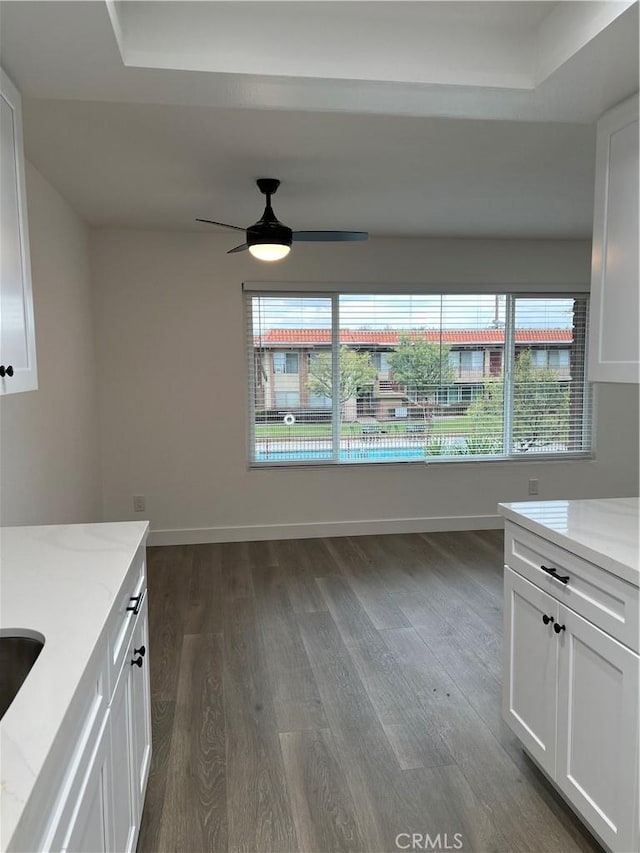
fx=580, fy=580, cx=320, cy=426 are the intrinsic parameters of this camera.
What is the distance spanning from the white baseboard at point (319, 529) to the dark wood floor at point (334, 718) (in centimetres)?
68

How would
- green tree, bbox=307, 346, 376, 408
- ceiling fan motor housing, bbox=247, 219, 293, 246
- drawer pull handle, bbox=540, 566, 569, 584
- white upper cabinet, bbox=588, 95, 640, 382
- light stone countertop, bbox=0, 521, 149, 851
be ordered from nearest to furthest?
light stone countertop, bbox=0, 521, 149, 851 < drawer pull handle, bbox=540, 566, 569, 584 < white upper cabinet, bbox=588, 95, 640, 382 < ceiling fan motor housing, bbox=247, 219, 293, 246 < green tree, bbox=307, 346, 376, 408

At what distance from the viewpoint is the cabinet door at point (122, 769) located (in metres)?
1.35

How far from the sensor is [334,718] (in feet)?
7.95

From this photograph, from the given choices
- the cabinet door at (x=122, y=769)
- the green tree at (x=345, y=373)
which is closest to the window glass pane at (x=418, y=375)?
the green tree at (x=345, y=373)

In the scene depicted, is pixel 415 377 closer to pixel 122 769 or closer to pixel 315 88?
pixel 315 88

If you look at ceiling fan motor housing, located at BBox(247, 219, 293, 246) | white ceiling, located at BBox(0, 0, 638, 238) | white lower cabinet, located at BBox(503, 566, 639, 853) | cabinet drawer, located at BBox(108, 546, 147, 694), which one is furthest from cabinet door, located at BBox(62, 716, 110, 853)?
ceiling fan motor housing, located at BBox(247, 219, 293, 246)

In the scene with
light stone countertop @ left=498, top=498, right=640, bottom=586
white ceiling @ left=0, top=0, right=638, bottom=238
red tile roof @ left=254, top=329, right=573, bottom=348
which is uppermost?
white ceiling @ left=0, top=0, right=638, bottom=238

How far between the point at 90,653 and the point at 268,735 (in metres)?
1.45

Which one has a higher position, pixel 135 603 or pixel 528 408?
pixel 528 408

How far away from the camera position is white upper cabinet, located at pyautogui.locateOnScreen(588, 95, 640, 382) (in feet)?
6.64

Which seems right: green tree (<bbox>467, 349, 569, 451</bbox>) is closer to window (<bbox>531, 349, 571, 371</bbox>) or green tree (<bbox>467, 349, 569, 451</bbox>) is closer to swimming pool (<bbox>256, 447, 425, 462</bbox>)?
window (<bbox>531, 349, 571, 371</bbox>)

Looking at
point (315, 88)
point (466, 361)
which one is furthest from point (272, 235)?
point (466, 361)

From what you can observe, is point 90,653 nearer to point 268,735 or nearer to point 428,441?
point 268,735

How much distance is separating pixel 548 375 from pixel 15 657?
4.88 m
